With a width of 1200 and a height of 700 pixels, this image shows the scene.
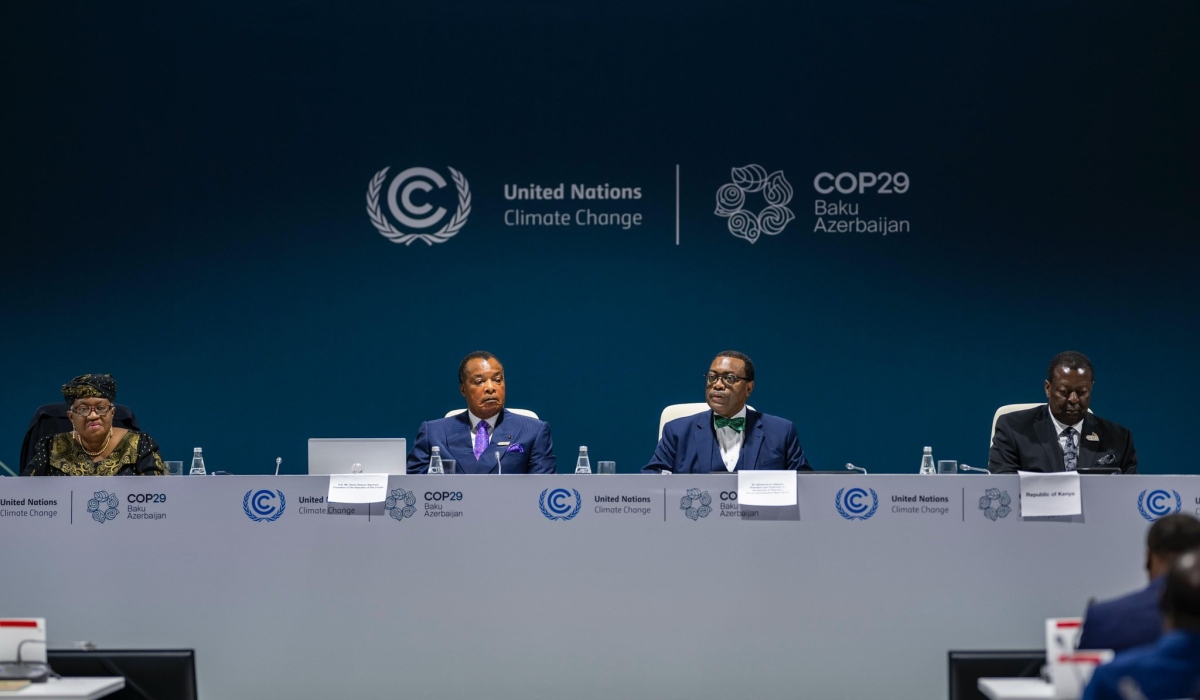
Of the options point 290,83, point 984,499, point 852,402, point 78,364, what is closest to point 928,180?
point 852,402

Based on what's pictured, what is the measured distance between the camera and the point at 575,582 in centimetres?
362

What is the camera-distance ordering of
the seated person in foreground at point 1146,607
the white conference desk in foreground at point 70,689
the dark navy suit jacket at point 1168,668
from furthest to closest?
the white conference desk in foreground at point 70,689 → the seated person in foreground at point 1146,607 → the dark navy suit jacket at point 1168,668

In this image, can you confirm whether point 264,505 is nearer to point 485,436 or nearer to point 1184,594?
point 485,436

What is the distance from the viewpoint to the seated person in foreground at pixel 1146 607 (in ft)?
7.85

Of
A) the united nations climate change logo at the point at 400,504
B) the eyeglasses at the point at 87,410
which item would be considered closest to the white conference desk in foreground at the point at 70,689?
the united nations climate change logo at the point at 400,504

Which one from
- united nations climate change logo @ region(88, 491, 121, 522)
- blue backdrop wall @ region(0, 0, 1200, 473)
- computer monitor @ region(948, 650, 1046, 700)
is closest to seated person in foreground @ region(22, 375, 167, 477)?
united nations climate change logo @ region(88, 491, 121, 522)

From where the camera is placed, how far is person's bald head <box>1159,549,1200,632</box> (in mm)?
1906

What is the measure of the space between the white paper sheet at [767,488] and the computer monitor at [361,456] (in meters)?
1.26

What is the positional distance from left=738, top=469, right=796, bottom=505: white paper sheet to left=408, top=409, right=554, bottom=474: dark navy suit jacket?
124 centimetres

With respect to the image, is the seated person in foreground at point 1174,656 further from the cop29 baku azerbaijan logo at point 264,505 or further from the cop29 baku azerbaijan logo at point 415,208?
the cop29 baku azerbaijan logo at point 415,208

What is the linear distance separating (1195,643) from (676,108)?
4618 mm

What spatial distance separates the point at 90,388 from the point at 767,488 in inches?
107

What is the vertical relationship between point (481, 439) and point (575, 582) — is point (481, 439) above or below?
above

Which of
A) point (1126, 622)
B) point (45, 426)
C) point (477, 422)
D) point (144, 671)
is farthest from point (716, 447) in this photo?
point (45, 426)
